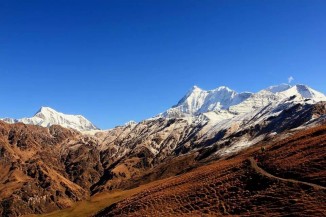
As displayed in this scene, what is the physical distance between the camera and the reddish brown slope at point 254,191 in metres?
52.3

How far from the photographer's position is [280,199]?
2128 inches

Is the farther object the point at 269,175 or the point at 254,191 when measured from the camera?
the point at 269,175

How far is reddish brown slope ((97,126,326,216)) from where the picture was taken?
5234cm

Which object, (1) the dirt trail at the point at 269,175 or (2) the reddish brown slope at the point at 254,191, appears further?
(1) the dirt trail at the point at 269,175

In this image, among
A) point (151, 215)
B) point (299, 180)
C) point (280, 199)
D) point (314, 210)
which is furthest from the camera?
point (151, 215)

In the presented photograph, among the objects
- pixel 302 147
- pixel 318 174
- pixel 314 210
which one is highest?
pixel 302 147

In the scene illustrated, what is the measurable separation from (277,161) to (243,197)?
11.8 meters

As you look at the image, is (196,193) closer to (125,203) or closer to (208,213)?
(208,213)

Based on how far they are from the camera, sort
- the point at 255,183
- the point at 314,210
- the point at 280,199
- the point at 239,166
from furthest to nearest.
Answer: the point at 239,166
the point at 255,183
the point at 280,199
the point at 314,210

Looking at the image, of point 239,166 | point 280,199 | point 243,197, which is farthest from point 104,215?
point 280,199

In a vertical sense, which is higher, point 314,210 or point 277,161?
point 277,161

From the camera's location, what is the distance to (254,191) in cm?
6009

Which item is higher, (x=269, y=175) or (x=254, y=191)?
(x=269, y=175)

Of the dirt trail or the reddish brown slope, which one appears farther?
the dirt trail
